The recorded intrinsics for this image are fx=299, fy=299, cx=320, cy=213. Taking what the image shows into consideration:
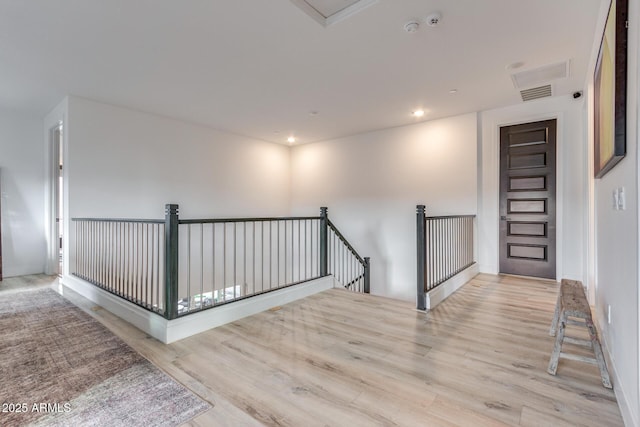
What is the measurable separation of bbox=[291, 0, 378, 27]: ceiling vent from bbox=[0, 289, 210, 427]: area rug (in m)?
2.89

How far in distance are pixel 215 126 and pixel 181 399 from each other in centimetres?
498

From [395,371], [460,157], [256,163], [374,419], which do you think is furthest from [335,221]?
[374,419]

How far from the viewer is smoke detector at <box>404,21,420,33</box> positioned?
256 cm

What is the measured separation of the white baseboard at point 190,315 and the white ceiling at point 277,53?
8.25 feet

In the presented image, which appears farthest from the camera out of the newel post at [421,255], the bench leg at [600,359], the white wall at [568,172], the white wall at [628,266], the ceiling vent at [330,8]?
the white wall at [568,172]

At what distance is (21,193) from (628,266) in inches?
289

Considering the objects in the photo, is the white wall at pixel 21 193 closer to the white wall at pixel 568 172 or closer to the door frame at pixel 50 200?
the door frame at pixel 50 200

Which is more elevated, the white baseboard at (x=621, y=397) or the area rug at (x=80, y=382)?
the white baseboard at (x=621, y=397)

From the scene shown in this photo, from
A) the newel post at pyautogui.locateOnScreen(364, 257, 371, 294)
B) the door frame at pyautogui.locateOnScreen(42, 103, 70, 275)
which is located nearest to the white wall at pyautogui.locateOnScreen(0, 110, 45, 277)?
the door frame at pyautogui.locateOnScreen(42, 103, 70, 275)

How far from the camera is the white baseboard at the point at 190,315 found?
249 cm

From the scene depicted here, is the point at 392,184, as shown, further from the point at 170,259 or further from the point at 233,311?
the point at 170,259

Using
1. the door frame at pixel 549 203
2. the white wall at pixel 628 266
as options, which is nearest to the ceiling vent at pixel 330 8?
the white wall at pixel 628 266

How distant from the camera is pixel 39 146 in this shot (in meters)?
5.14

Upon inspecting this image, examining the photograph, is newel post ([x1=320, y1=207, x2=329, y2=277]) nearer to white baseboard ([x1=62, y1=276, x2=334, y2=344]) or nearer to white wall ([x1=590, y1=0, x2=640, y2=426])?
white baseboard ([x1=62, y1=276, x2=334, y2=344])
